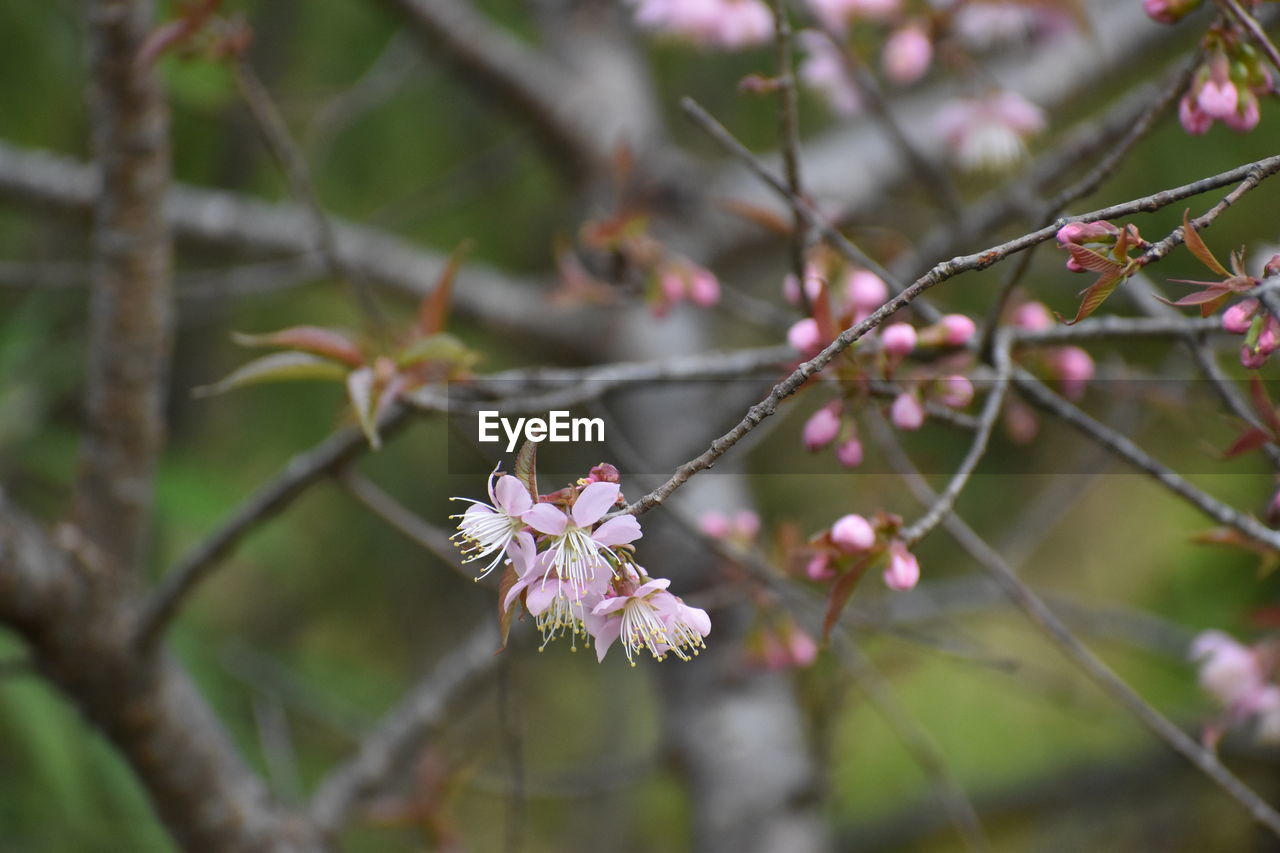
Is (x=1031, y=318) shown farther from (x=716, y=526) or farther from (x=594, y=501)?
(x=594, y=501)

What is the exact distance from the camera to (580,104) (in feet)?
5.00

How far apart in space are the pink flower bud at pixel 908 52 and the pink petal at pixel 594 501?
0.72 meters

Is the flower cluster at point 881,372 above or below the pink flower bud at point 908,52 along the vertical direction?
below

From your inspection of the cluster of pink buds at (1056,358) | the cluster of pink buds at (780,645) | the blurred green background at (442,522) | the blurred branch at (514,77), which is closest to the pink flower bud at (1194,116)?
the cluster of pink buds at (1056,358)

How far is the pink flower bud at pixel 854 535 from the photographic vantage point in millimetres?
506

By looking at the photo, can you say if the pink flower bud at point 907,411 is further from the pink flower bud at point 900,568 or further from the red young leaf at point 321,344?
the red young leaf at point 321,344

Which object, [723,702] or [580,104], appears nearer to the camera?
[723,702]

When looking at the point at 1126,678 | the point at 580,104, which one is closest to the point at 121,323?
the point at 580,104

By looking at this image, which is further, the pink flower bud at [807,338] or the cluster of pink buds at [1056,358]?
the cluster of pink buds at [1056,358]

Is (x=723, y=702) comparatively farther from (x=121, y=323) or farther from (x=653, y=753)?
(x=121, y=323)

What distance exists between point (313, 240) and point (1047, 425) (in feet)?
4.06

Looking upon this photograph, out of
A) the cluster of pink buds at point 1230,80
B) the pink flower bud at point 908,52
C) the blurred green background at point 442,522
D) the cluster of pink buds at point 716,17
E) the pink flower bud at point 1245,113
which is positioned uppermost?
the cluster of pink buds at point 716,17

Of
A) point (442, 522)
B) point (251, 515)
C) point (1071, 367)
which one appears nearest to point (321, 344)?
point (251, 515)

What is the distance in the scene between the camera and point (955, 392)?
60 cm
